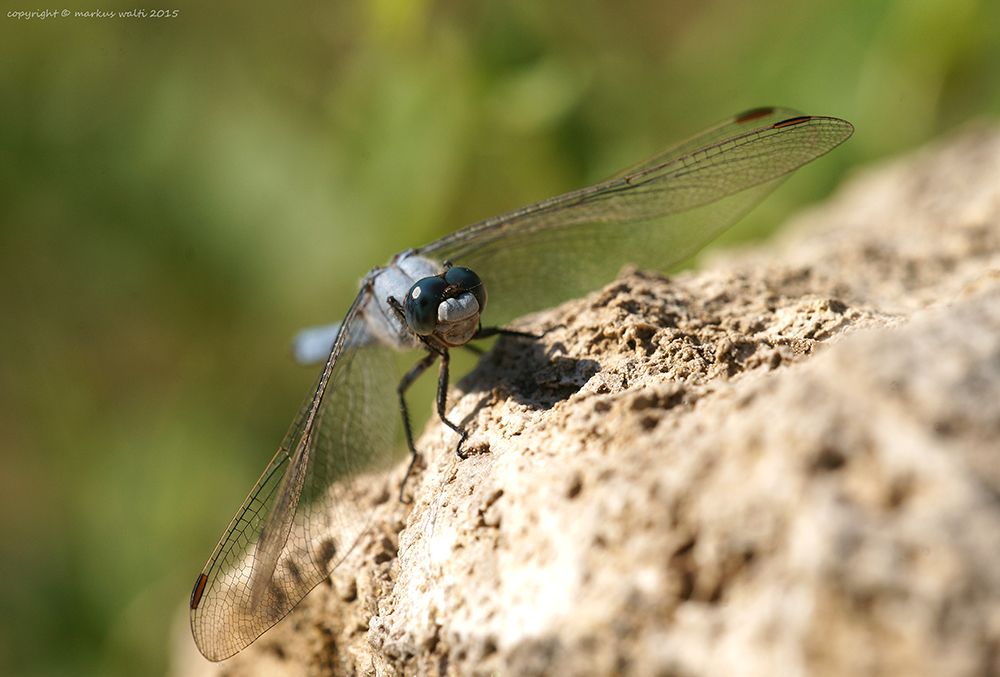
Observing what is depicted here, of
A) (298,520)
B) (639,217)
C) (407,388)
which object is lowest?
(298,520)

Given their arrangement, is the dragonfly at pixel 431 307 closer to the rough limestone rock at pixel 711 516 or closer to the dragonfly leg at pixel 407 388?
the dragonfly leg at pixel 407 388

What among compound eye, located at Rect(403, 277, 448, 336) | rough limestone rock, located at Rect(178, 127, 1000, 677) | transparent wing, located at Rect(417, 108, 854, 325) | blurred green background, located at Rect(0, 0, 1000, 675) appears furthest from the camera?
blurred green background, located at Rect(0, 0, 1000, 675)

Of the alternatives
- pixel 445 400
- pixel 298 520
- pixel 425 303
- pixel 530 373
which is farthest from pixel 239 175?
pixel 530 373

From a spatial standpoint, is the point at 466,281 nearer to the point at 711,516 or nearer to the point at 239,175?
the point at 711,516

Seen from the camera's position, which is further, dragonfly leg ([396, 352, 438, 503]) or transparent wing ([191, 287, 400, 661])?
dragonfly leg ([396, 352, 438, 503])

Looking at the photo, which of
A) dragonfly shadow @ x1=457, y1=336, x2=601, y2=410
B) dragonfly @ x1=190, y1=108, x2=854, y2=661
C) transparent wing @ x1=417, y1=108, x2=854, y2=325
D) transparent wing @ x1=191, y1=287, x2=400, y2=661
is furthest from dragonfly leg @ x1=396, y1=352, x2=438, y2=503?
transparent wing @ x1=417, y1=108, x2=854, y2=325

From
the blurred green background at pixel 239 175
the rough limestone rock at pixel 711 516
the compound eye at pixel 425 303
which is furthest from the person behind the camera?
the blurred green background at pixel 239 175

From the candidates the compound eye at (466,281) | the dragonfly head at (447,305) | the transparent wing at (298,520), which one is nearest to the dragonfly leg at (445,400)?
the dragonfly head at (447,305)

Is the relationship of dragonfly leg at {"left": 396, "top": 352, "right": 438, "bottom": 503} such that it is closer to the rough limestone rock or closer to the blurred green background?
the rough limestone rock
